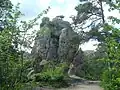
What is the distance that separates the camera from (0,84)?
5672mm

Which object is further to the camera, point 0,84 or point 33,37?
point 33,37

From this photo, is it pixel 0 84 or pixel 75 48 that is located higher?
pixel 75 48

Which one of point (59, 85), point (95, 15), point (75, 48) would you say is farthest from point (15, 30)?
point (75, 48)

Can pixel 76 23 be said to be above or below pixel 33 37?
above

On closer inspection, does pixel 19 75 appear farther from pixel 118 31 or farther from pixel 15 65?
pixel 118 31

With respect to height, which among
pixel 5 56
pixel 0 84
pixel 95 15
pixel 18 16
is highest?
pixel 95 15

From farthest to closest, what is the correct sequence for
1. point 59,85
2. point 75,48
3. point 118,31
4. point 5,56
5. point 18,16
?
point 75,48 < point 59,85 < point 18,16 < point 5,56 < point 118,31

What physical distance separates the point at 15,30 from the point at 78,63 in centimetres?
2633

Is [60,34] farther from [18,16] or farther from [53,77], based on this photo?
[18,16]

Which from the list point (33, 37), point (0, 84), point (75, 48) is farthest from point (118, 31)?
point (75, 48)

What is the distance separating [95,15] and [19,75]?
22481 mm

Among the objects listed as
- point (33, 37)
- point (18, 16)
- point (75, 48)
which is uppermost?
point (75, 48)

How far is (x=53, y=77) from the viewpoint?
72.2ft

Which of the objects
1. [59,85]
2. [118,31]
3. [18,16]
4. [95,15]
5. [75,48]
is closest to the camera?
[118,31]
